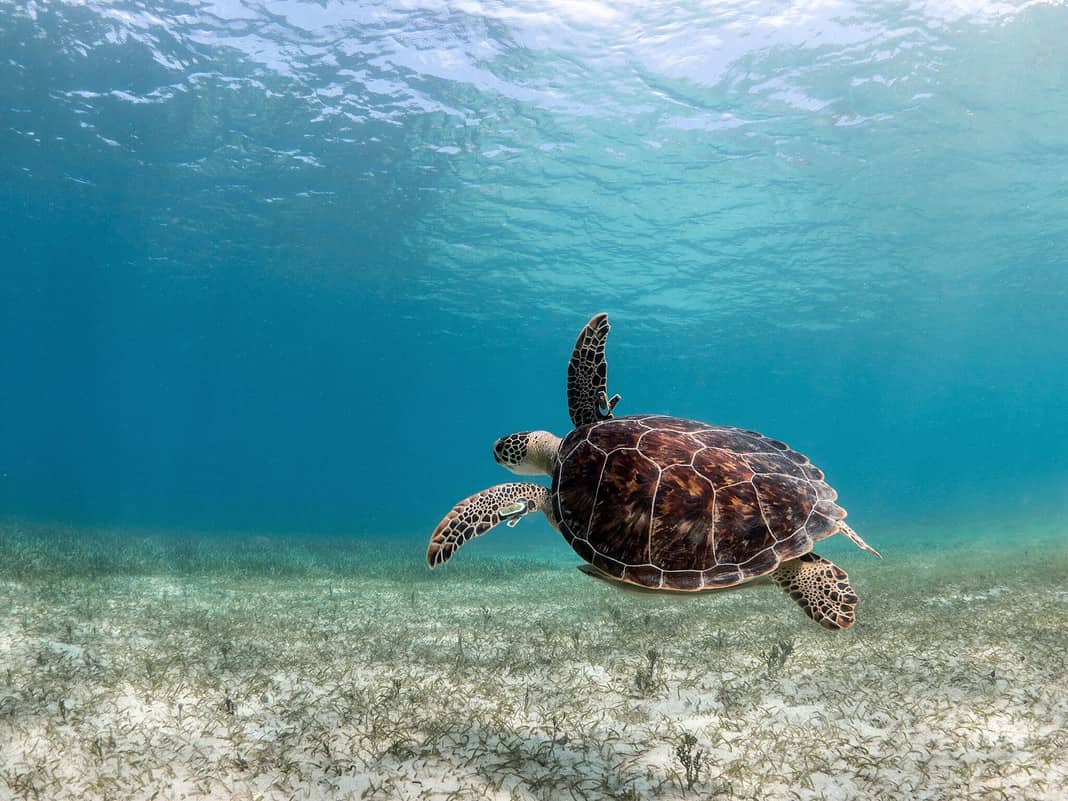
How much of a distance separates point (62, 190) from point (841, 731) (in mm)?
30532

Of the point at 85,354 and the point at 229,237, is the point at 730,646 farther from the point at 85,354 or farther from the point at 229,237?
the point at 85,354

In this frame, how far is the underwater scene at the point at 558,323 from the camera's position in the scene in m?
3.86

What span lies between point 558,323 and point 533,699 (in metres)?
39.8

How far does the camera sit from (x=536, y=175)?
20594 mm

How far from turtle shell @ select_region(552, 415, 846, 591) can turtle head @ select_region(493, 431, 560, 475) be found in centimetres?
78

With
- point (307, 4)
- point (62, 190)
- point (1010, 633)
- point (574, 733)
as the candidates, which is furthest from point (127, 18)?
point (1010, 633)

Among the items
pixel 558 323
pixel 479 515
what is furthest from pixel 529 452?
pixel 558 323

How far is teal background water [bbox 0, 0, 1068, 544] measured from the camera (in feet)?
48.0

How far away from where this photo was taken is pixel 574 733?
4008 mm

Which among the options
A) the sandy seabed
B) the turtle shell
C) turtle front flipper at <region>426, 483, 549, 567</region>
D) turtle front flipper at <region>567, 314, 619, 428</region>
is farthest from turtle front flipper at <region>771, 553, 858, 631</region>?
turtle front flipper at <region>567, 314, 619, 428</region>

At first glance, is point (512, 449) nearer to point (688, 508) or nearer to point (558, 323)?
point (688, 508)

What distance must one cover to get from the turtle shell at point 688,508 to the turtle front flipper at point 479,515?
0.92ft

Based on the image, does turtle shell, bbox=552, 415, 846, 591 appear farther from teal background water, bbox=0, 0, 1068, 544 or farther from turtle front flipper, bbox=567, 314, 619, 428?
teal background water, bbox=0, 0, 1068, 544

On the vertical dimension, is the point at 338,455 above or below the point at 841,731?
below
